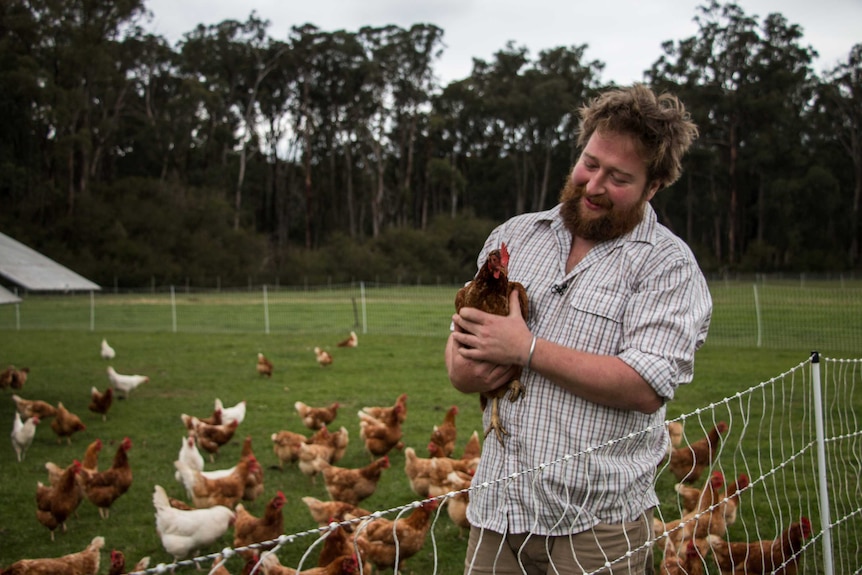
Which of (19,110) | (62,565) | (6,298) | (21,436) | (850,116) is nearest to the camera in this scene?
(62,565)

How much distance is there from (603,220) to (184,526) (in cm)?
409

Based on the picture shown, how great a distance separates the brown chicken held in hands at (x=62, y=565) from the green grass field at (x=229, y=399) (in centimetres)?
67

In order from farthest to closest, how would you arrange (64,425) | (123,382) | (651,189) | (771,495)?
1. (123,382)
2. (64,425)
3. (771,495)
4. (651,189)

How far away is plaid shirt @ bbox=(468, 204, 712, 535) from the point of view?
2002mm

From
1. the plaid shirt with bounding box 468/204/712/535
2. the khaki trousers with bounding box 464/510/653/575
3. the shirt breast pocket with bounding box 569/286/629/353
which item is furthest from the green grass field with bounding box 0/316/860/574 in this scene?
the shirt breast pocket with bounding box 569/286/629/353

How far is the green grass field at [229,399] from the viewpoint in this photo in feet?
19.2

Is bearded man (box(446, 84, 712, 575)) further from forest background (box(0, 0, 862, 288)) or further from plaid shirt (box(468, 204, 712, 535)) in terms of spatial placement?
forest background (box(0, 0, 862, 288))

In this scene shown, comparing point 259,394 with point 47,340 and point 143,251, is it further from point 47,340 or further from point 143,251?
point 143,251

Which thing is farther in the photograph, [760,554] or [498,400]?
[760,554]

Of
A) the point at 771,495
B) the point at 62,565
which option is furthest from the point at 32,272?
the point at 771,495

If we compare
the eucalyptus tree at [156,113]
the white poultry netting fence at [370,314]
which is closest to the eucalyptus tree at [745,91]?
the white poultry netting fence at [370,314]

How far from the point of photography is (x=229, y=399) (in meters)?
11.1

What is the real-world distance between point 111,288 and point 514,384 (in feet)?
112

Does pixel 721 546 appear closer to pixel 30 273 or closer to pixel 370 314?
pixel 30 273
